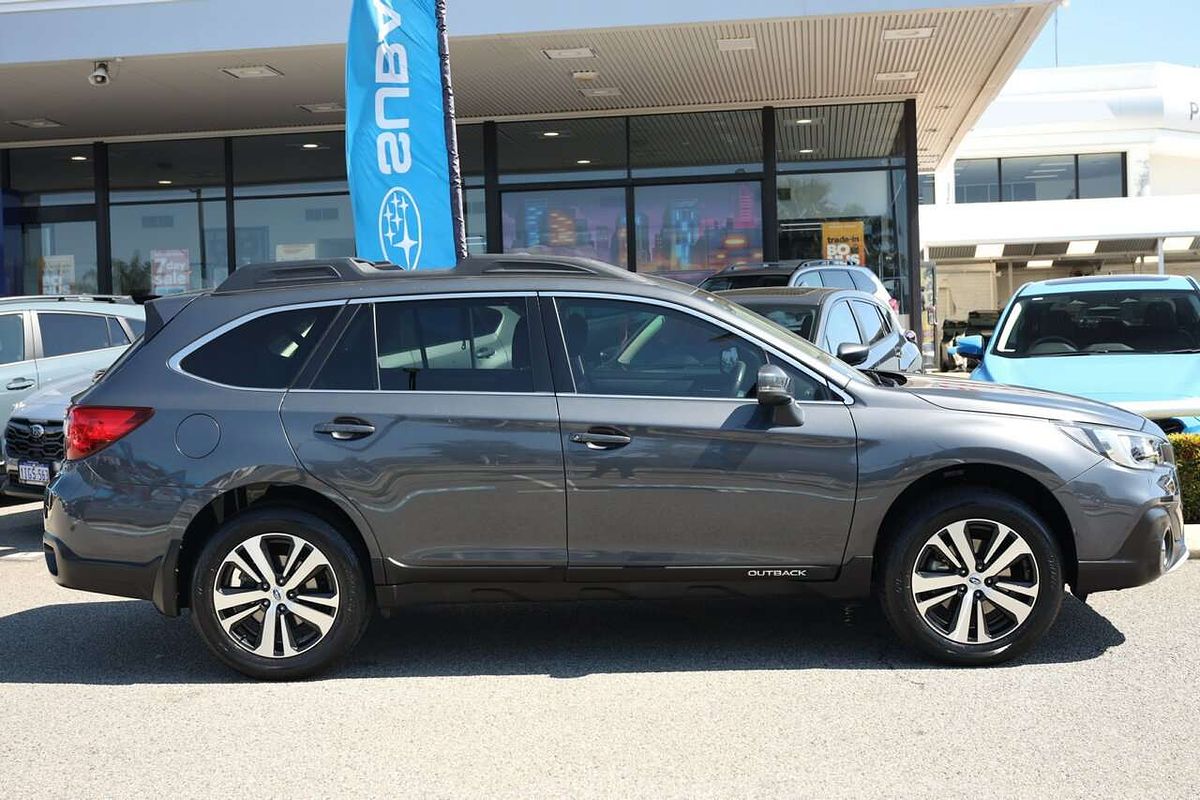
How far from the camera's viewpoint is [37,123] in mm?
19797

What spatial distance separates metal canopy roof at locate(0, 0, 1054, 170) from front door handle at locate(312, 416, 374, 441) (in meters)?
10.2

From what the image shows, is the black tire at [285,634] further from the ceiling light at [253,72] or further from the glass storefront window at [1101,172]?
the glass storefront window at [1101,172]

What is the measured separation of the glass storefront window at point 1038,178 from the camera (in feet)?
153

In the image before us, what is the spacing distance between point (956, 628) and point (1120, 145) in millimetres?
45337

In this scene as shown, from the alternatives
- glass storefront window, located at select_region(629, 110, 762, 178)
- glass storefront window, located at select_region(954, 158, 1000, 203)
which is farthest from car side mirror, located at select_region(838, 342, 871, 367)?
glass storefront window, located at select_region(954, 158, 1000, 203)

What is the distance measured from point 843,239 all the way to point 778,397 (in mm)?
15157

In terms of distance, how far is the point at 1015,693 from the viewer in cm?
519

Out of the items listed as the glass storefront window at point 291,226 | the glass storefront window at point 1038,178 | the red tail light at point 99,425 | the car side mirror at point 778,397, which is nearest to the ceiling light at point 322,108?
the glass storefront window at point 291,226

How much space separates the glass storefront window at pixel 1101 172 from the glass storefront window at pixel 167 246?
1382 inches

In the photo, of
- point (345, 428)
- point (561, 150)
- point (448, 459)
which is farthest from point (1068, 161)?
point (345, 428)

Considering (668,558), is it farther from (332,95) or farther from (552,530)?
(332,95)

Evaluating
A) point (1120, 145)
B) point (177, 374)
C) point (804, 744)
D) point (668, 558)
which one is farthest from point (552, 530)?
point (1120, 145)

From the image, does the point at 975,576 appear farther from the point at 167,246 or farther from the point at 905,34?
the point at 167,246

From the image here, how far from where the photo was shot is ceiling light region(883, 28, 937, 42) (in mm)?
15257
